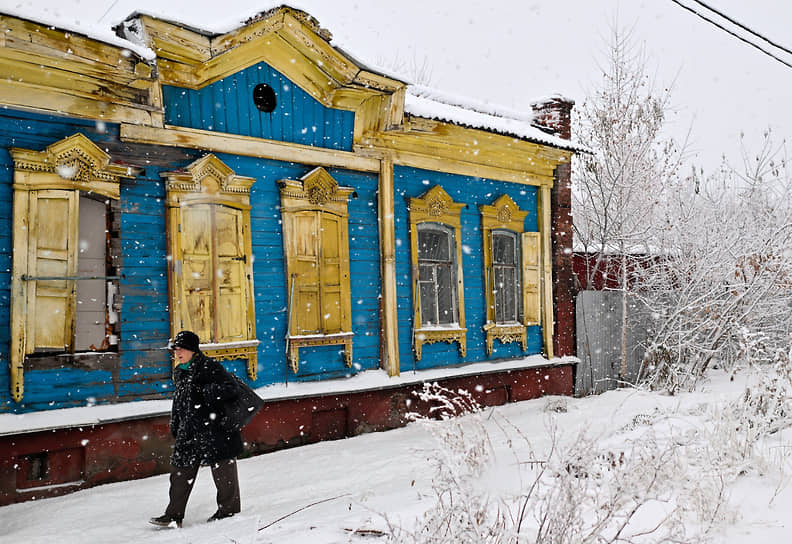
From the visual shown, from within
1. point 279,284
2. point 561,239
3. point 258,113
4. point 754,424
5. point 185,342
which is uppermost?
point 258,113

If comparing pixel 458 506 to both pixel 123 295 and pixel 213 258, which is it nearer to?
pixel 123 295

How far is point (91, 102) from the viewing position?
671 centimetres

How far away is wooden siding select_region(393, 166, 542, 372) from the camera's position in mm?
9625

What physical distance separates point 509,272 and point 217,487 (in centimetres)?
739

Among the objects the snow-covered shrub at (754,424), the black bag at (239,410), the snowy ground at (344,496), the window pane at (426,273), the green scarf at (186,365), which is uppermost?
the window pane at (426,273)

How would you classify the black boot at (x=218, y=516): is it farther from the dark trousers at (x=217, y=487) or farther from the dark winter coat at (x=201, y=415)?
the dark winter coat at (x=201, y=415)

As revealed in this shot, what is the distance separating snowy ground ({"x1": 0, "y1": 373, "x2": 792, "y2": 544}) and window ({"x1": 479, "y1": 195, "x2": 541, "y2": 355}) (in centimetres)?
289

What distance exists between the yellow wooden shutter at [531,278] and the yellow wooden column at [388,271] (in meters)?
3.17

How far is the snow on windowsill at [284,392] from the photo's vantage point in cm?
605

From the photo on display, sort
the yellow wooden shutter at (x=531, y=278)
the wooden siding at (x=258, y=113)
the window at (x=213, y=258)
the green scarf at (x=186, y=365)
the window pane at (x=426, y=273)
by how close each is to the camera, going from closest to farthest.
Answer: the green scarf at (x=186, y=365) → the window at (x=213, y=258) → the wooden siding at (x=258, y=113) → the window pane at (x=426, y=273) → the yellow wooden shutter at (x=531, y=278)

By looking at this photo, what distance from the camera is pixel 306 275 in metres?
8.41

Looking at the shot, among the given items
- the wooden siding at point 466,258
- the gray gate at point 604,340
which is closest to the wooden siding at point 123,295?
the wooden siding at point 466,258

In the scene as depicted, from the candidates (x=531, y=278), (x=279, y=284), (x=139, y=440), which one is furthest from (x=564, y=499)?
(x=531, y=278)

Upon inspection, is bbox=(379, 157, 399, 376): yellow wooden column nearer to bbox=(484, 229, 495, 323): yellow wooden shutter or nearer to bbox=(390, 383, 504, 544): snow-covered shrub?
bbox=(484, 229, 495, 323): yellow wooden shutter
